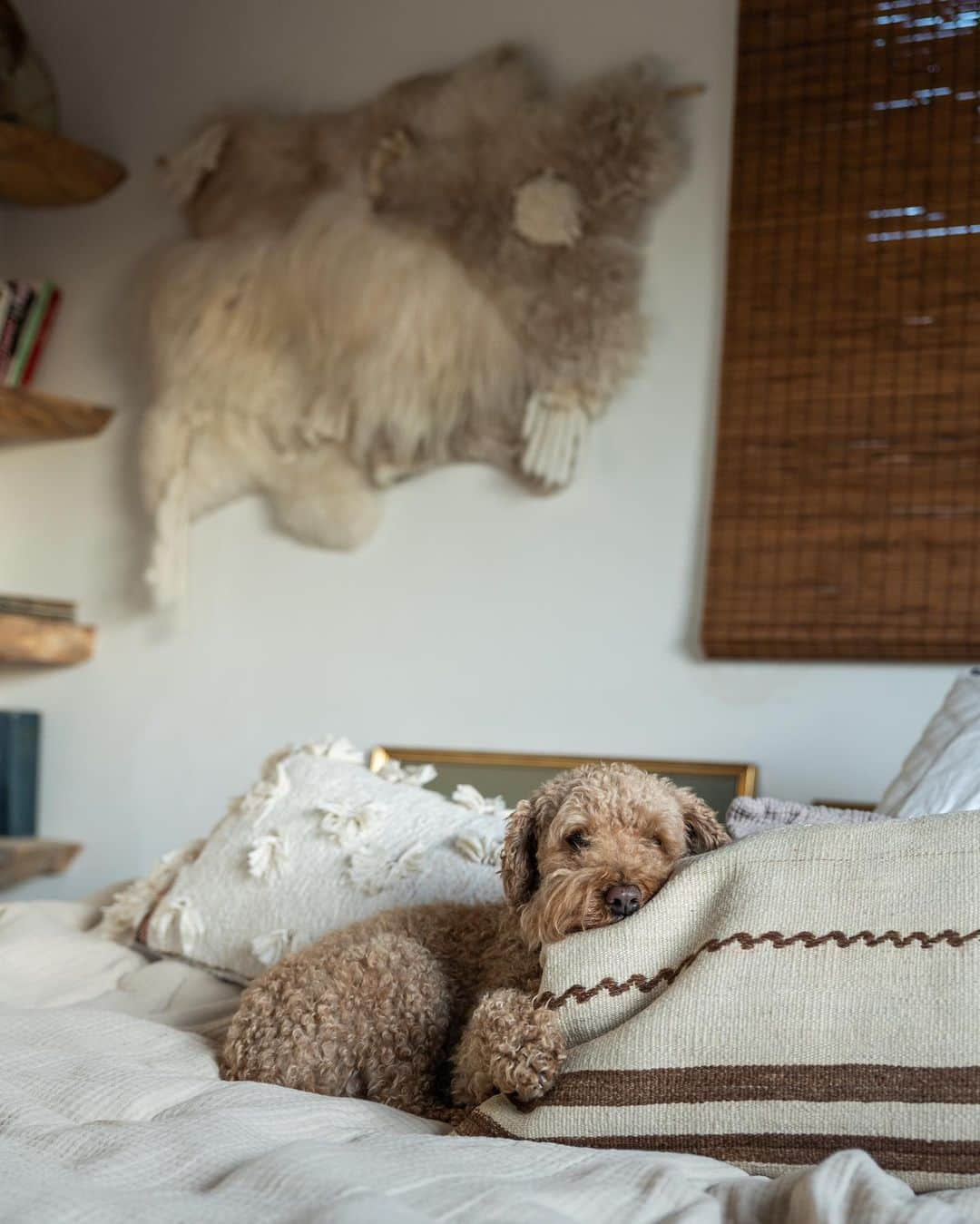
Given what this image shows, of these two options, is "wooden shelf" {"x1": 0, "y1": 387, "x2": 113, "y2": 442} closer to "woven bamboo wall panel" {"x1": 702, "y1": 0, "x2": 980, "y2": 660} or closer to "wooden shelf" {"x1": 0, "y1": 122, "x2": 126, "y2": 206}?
"wooden shelf" {"x1": 0, "y1": 122, "x2": 126, "y2": 206}

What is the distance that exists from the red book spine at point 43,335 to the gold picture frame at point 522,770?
125 centimetres

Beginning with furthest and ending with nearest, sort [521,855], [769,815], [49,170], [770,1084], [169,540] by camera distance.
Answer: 1. [49,170]
2. [169,540]
3. [769,815]
4. [521,855]
5. [770,1084]

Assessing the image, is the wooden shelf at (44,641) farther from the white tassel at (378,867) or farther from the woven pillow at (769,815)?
the woven pillow at (769,815)

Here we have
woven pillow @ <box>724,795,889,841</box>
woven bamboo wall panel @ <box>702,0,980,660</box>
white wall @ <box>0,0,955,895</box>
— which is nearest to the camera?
woven pillow @ <box>724,795,889,841</box>

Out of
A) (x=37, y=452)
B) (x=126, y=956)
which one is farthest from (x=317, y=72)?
(x=126, y=956)

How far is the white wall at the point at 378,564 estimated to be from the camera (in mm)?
2314

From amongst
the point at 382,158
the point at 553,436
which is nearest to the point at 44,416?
the point at 382,158

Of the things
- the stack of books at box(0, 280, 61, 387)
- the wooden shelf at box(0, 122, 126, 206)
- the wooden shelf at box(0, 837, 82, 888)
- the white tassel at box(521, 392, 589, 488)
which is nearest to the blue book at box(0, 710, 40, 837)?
the wooden shelf at box(0, 837, 82, 888)

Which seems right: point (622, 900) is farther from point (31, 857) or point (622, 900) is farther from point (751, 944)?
point (31, 857)

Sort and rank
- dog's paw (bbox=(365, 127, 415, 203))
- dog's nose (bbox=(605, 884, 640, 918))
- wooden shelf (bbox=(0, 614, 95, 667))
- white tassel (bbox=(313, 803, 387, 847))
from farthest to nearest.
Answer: wooden shelf (bbox=(0, 614, 95, 667)) < dog's paw (bbox=(365, 127, 415, 203)) < white tassel (bbox=(313, 803, 387, 847)) < dog's nose (bbox=(605, 884, 640, 918))

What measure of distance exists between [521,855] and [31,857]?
1964 millimetres

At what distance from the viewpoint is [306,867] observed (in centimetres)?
149

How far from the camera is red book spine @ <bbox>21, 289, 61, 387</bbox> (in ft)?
9.66

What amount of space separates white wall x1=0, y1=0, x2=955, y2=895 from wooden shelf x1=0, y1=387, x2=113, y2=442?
0.15ft
